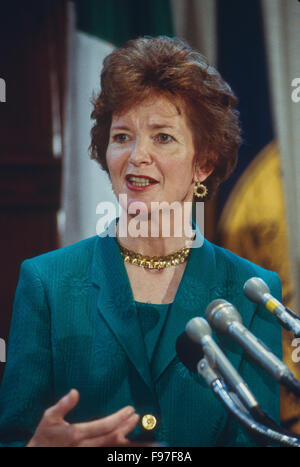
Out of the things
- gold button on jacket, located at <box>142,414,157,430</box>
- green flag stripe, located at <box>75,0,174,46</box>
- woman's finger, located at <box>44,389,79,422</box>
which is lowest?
gold button on jacket, located at <box>142,414,157,430</box>

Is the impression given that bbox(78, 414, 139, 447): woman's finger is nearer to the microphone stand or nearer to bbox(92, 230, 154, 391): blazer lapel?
the microphone stand

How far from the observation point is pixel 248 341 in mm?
936

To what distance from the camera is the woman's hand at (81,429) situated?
96cm

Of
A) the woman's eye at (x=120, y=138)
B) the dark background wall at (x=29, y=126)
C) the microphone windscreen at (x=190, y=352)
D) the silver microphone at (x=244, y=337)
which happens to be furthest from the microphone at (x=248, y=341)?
the dark background wall at (x=29, y=126)

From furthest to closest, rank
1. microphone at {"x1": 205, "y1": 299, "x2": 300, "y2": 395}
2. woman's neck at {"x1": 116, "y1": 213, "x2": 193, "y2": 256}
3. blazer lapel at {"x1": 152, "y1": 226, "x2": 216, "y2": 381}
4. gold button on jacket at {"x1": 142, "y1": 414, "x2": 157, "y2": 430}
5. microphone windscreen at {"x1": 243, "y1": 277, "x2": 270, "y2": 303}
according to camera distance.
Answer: woman's neck at {"x1": 116, "y1": 213, "x2": 193, "y2": 256}
blazer lapel at {"x1": 152, "y1": 226, "x2": 216, "y2": 381}
gold button on jacket at {"x1": 142, "y1": 414, "x2": 157, "y2": 430}
microphone windscreen at {"x1": 243, "y1": 277, "x2": 270, "y2": 303}
microphone at {"x1": 205, "y1": 299, "x2": 300, "y2": 395}

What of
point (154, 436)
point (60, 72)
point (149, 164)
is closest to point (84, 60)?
point (60, 72)

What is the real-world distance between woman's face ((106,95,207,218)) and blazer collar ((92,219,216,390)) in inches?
7.6

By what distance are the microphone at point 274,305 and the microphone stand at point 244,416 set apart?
168 millimetres

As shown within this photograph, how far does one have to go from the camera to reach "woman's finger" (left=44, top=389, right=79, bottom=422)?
0.95 meters

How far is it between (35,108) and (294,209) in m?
1.35

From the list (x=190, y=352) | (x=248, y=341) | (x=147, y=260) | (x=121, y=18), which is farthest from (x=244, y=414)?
(x=121, y=18)

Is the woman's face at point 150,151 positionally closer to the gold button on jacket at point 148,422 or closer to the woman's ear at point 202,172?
the woman's ear at point 202,172

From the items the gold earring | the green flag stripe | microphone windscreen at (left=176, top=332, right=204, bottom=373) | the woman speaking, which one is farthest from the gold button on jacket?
the green flag stripe
